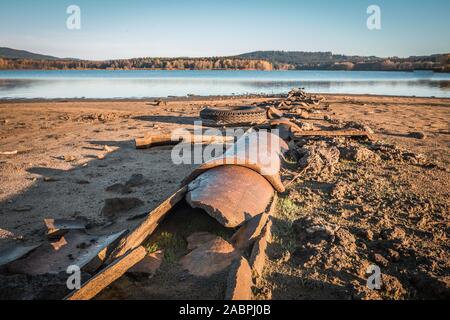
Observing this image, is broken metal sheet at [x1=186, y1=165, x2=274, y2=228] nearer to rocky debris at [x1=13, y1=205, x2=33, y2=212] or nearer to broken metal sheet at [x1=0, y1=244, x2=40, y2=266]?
broken metal sheet at [x1=0, y1=244, x2=40, y2=266]

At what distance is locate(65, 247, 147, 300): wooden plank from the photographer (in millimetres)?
2115

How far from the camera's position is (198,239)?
306 centimetres

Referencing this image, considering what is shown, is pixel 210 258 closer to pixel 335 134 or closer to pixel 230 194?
pixel 230 194

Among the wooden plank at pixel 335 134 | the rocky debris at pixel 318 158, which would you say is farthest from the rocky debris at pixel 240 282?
the wooden plank at pixel 335 134

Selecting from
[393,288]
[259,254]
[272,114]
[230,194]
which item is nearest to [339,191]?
[230,194]

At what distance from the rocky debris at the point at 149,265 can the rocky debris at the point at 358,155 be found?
440 centimetres

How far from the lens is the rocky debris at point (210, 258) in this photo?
263cm

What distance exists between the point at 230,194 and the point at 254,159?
0.86 metres

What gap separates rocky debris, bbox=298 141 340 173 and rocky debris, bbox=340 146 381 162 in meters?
0.23

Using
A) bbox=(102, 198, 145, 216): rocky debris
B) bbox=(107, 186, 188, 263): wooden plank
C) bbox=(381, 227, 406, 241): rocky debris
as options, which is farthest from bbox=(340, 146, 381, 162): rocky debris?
bbox=(102, 198, 145, 216): rocky debris

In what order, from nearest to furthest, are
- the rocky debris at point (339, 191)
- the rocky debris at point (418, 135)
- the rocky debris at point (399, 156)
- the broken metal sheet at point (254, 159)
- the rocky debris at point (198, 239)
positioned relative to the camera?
1. the rocky debris at point (198, 239)
2. the broken metal sheet at point (254, 159)
3. the rocky debris at point (339, 191)
4. the rocky debris at point (399, 156)
5. the rocky debris at point (418, 135)

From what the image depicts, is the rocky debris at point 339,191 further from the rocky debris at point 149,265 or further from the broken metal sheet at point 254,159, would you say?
the rocky debris at point 149,265

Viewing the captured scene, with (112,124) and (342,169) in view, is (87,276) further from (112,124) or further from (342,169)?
(112,124)

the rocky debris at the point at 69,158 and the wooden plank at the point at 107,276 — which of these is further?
the rocky debris at the point at 69,158
